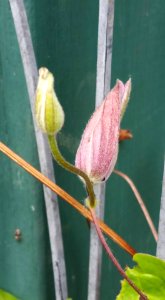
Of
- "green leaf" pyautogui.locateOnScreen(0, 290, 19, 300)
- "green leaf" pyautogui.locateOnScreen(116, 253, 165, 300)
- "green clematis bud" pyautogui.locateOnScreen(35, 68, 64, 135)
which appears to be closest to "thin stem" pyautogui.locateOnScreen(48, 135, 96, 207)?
"green clematis bud" pyautogui.locateOnScreen(35, 68, 64, 135)

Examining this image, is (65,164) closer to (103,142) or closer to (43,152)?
(103,142)

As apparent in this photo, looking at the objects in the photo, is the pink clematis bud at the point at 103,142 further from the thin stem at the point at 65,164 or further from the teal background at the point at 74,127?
the teal background at the point at 74,127

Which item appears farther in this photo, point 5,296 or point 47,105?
point 5,296

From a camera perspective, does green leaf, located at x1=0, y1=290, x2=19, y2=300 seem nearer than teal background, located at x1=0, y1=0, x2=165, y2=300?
No

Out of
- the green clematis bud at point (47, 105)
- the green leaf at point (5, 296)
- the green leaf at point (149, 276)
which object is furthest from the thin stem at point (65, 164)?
the green leaf at point (5, 296)

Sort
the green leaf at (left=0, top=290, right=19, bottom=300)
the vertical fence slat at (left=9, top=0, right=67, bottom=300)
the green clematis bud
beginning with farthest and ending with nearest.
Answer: the green leaf at (left=0, top=290, right=19, bottom=300)
the vertical fence slat at (left=9, top=0, right=67, bottom=300)
the green clematis bud

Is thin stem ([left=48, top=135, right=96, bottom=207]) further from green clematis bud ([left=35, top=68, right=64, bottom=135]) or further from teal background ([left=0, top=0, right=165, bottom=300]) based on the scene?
teal background ([left=0, top=0, right=165, bottom=300])

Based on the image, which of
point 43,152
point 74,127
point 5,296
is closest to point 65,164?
point 43,152
